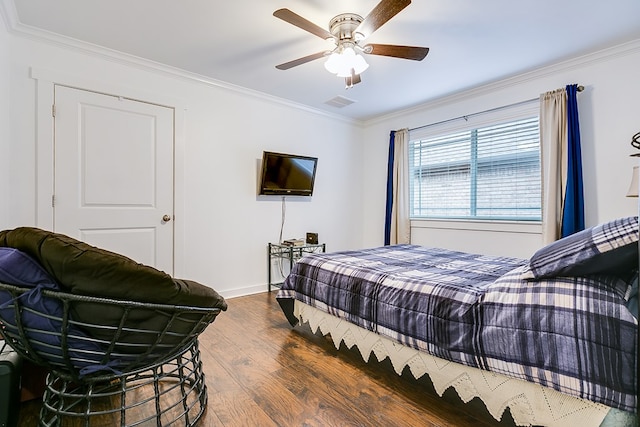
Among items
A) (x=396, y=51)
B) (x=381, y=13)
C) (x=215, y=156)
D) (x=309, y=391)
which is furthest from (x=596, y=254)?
(x=215, y=156)

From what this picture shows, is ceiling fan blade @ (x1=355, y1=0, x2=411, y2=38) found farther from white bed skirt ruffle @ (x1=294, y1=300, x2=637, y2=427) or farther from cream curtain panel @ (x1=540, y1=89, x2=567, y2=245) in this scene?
cream curtain panel @ (x1=540, y1=89, x2=567, y2=245)

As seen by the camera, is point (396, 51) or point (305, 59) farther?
point (305, 59)

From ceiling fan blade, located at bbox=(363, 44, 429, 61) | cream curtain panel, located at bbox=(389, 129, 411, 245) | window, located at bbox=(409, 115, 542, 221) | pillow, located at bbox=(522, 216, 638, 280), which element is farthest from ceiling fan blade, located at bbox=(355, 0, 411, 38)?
cream curtain panel, located at bbox=(389, 129, 411, 245)

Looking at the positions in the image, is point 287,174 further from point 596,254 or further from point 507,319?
point 596,254

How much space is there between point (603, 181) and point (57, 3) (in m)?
4.69

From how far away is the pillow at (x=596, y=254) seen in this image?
Answer: 114 cm

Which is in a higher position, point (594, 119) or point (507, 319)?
point (594, 119)

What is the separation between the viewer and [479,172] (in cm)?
383

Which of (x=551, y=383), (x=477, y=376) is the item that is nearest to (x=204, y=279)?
(x=477, y=376)

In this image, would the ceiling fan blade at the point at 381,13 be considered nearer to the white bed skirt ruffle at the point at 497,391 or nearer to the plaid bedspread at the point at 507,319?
the plaid bedspread at the point at 507,319

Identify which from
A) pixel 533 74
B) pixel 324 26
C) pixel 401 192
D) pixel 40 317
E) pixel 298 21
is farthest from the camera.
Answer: pixel 401 192

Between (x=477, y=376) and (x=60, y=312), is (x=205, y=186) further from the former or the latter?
(x=477, y=376)

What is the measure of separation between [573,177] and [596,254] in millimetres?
2277

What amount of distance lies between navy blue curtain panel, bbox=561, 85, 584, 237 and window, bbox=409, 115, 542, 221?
0.34 metres
